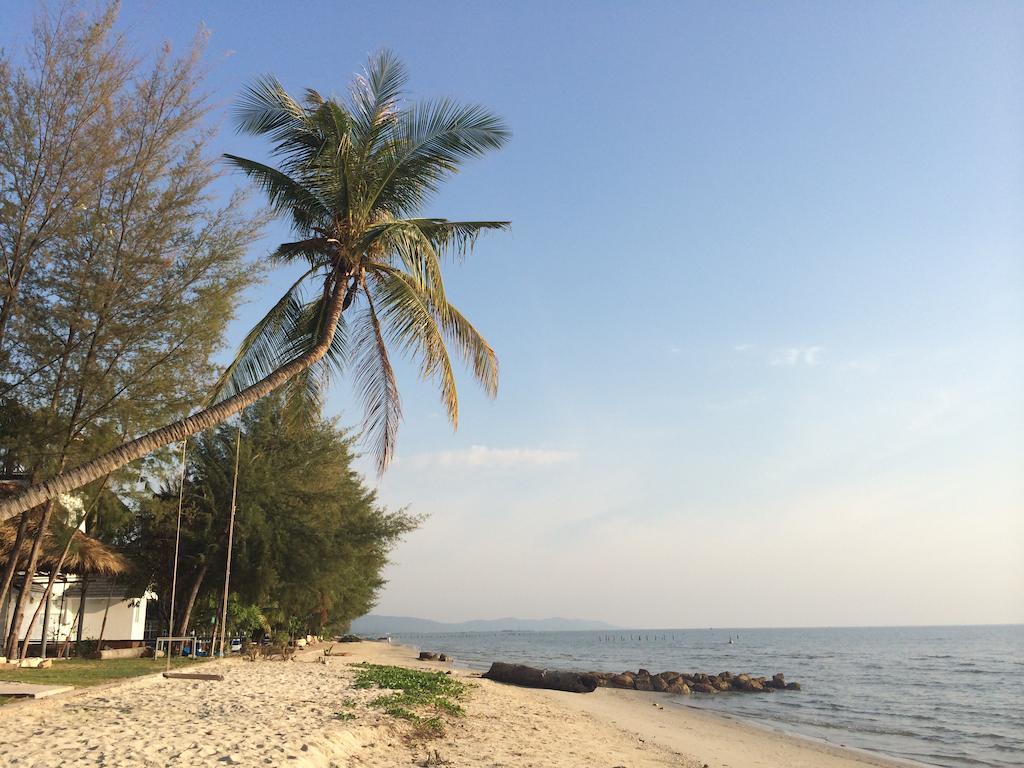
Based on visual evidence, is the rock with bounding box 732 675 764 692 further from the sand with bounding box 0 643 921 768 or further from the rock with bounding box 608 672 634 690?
the sand with bounding box 0 643 921 768

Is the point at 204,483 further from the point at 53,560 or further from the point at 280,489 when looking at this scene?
the point at 53,560

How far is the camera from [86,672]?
14.5m

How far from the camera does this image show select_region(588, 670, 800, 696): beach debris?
3070 cm

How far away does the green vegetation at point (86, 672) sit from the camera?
40.4ft

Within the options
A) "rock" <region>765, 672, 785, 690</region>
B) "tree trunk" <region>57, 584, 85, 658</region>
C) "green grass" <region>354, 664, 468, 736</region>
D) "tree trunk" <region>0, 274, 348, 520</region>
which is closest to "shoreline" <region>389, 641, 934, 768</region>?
"green grass" <region>354, 664, 468, 736</region>

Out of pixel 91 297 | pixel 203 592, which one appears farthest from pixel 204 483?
pixel 91 297

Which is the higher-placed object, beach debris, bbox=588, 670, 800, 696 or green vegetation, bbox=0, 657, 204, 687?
green vegetation, bbox=0, 657, 204, 687

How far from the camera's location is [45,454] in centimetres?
1280

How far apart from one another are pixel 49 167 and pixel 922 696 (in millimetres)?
34336

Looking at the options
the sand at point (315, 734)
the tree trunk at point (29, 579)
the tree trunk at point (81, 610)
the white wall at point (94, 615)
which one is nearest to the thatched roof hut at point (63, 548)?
the tree trunk at point (29, 579)

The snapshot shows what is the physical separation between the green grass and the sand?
34 cm

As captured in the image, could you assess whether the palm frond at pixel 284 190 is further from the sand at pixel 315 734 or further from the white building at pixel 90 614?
the white building at pixel 90 614

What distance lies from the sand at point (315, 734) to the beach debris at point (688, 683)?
1245cm

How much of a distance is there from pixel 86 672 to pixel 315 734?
8.49 meters
